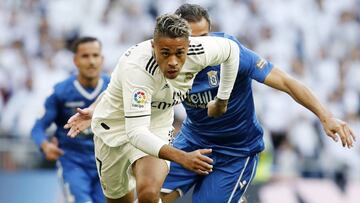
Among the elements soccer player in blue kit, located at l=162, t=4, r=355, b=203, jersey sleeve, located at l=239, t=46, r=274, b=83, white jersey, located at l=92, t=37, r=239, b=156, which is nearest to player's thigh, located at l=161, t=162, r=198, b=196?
soccer player in blue kit, located at l=162, t=4, r=355, b=203

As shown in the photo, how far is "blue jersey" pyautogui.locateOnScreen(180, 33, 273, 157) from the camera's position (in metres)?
8.73

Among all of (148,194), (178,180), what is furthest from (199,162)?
(178,180)

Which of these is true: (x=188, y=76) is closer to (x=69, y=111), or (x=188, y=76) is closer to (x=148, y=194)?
(x=148, y=194)

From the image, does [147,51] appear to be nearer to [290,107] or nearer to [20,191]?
[20,191]

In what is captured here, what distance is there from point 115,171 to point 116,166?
2.8 inches

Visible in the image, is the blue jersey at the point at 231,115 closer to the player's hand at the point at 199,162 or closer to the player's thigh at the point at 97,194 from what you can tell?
the player's hand at the point at 199,162

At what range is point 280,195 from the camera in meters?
13.5

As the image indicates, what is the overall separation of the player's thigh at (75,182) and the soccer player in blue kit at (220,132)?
1707 mm

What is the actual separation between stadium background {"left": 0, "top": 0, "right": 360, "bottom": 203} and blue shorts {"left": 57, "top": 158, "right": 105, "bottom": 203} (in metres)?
3.33

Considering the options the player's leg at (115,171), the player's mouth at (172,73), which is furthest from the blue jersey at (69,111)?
the player's mouth at (172,73)

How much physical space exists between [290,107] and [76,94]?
259 inches

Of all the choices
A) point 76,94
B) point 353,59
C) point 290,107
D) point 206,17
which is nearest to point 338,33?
point 353,59

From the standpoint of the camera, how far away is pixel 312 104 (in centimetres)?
823

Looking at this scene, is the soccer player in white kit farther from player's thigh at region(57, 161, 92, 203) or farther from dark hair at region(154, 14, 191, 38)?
player's thigh at region(57, 161, 92, 203)
